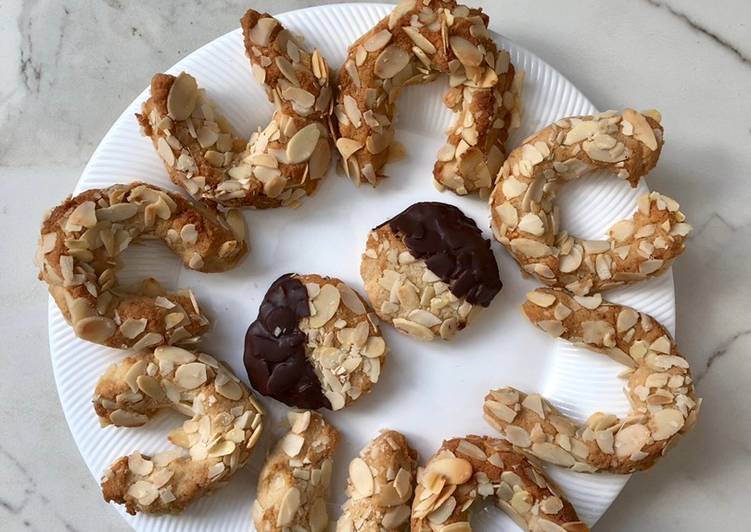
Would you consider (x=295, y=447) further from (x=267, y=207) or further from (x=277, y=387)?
(x=267, y=207)

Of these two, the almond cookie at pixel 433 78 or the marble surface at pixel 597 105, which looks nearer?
the almond cookie at pixel 433 78

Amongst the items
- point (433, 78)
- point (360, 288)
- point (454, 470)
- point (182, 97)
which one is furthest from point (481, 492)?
point (182, 97)

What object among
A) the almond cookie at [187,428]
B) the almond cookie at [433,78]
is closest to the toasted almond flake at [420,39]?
the almond cookie at [433,78]

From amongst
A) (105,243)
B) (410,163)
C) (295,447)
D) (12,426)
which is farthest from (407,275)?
(12,426)

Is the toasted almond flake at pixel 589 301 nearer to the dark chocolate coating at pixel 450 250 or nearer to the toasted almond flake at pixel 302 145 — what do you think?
the dark chocolate coating at pixel 450 250

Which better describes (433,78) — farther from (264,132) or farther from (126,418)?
(126,418)

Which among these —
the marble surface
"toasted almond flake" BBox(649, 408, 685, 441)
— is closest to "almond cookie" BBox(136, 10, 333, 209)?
the marble surface

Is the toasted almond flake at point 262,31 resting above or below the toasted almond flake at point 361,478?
above

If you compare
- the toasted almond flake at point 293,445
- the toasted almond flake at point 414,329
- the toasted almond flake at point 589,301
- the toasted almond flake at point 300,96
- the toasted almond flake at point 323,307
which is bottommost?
the toasted almond flake at point 293,445
